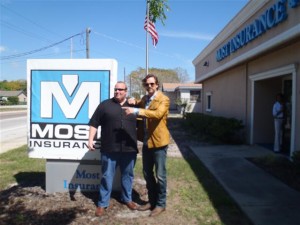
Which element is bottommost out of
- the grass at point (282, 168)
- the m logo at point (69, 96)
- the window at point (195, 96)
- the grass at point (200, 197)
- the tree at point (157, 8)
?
the grass at point (200, 197)

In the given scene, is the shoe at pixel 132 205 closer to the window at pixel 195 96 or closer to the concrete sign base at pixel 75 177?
the concrete sign base at pixel 75 177

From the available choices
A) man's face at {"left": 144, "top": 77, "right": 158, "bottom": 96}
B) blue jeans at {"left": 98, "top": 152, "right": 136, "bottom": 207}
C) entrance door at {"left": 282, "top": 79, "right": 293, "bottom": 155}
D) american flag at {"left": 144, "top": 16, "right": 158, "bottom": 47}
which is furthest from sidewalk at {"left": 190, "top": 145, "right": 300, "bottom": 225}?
american flag at {"left": 144, "top": 16, "right": 158, "bottom": 47}

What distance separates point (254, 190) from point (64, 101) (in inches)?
140

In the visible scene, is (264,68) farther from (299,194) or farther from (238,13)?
(299,194)

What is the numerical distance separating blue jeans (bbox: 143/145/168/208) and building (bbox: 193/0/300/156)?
4.58 m

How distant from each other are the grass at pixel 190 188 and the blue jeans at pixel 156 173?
1.12 ft

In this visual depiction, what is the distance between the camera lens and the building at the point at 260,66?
8.46 metres

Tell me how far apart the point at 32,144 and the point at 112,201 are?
1.68 m

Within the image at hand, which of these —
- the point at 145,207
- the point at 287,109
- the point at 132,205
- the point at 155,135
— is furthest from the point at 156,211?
the point at 287,109

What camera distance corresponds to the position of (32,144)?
5883 millimetres

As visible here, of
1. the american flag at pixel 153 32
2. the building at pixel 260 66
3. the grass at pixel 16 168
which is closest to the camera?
the grass at pixel 16 168

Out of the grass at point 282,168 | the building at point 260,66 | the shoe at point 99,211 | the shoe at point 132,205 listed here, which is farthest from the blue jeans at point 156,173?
the building at point 260,66

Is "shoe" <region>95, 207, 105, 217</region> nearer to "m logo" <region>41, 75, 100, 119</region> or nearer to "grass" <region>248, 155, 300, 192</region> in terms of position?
"m logo" <region>41, 75, 100, 119</region>

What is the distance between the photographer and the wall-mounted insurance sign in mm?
5648
